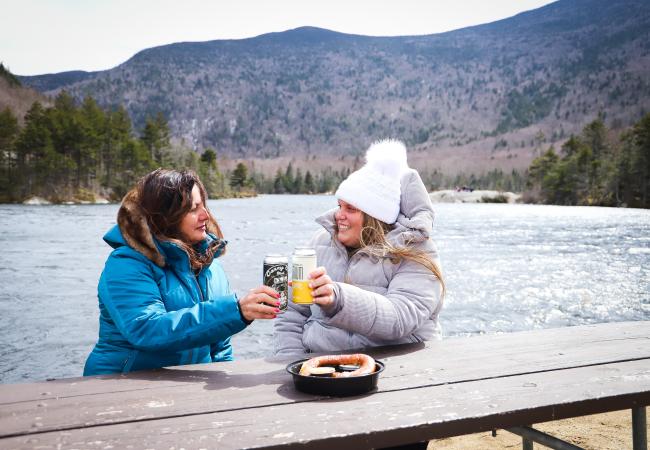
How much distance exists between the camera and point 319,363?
2018mm

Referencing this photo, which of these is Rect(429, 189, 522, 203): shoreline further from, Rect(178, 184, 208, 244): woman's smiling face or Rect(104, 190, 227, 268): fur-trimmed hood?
Rect(104, 190, 227, 268): fur-trimmed hood

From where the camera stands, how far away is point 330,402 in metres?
1.86

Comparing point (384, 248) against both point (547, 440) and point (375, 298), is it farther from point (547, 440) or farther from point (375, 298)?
point (547, 440)

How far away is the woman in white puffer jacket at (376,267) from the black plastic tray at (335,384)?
20.6 inches

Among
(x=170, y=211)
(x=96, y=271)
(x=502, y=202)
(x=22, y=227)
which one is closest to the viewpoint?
(x=170, y=211)

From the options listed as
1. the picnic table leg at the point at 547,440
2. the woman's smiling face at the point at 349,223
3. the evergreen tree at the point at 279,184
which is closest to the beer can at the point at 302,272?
the woman's smiling face at the point at 349,223

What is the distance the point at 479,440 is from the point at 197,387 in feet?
9.77

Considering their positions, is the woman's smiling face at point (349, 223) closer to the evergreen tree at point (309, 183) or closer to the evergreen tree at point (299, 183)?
the evergreen tree at point (309, 183)

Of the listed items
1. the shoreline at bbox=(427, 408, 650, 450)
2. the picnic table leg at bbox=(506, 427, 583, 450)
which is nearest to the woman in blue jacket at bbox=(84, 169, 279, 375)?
the picnic table leg at bbox=(506, 427, 583, 450)

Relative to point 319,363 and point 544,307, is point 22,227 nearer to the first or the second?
point 544,307

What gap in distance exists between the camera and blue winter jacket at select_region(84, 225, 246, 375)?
88.9 inches

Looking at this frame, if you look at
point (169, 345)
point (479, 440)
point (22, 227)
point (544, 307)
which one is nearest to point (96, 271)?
point (544, 307)

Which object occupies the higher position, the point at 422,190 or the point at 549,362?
the point at 422,190

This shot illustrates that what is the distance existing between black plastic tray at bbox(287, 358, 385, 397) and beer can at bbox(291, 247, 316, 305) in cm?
44
